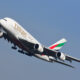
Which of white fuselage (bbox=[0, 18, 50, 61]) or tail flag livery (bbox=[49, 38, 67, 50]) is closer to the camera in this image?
white fuselage (bbox=[0, 18, 50, 61])

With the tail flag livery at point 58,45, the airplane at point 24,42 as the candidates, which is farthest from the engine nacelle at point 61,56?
the tail flag livery at point 58,45

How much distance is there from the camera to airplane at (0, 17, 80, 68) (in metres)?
66.6

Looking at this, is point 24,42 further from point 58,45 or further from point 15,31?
point 58,45

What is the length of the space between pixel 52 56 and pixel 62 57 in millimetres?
1788

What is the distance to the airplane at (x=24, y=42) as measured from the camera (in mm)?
66625

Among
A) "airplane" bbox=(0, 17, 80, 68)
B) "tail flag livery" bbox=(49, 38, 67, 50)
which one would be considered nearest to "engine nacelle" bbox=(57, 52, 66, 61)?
"airplane" bbox=(0, 17, 80, 68)

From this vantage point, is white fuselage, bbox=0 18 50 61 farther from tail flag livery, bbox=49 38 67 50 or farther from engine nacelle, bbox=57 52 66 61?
tail flag livery, bbox=49 38 67 50

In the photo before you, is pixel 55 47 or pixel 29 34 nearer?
pixel 29 34

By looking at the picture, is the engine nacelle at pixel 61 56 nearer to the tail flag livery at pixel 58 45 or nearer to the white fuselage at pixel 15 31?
the white fuselage at pixel 15 31

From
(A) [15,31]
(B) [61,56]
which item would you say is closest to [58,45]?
(B) [61,56]

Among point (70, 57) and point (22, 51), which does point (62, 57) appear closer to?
point (70, 57)

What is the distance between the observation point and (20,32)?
67.2m

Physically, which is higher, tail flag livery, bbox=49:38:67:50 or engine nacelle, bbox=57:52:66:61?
tail flag livery, bbox=49:38:67:50

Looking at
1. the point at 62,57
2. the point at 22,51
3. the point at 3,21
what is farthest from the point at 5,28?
the point at 62,57
